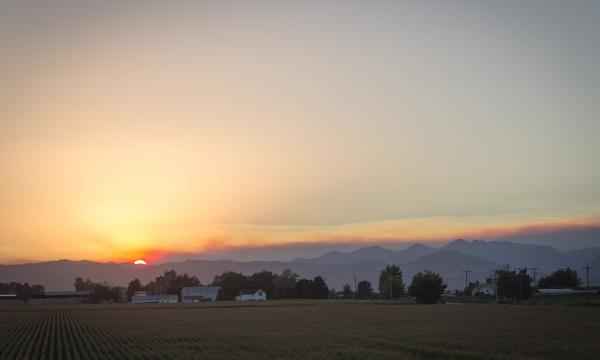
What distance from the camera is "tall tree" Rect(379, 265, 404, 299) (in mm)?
173125

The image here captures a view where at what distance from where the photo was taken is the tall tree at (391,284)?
173125mm

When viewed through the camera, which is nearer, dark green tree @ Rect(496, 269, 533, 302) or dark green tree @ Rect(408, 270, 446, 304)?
dark green tree @ Rect(408, 270, 446, 304)

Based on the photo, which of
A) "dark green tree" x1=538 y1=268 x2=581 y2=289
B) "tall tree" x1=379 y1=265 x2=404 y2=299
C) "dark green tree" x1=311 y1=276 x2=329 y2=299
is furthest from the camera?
"dark green tree" x1=538 y1=268 x2=581 y2=289

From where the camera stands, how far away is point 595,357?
33.0 m

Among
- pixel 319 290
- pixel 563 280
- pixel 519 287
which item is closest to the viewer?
pixel 519 287

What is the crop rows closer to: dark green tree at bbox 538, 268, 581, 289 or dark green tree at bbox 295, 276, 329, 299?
dark green tree at bbox 295, 276, 329, 299

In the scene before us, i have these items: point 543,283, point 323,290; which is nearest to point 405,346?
point 323,290

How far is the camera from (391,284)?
6590 inches

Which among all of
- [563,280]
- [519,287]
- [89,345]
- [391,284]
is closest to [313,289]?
[391,284]

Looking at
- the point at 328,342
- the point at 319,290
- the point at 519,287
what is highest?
the point at 519,287

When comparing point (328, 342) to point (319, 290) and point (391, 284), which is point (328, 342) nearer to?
point (391, 284)

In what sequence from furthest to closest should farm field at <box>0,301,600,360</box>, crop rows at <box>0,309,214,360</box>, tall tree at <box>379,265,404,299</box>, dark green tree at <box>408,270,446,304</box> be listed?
tall tree at <box>379,265,404,299</box>
dark green tree at <box>408,270,446,304</box>
crop rows at <box>0,309,214,360</box>
farm field at <box>0,301,600,360</box>

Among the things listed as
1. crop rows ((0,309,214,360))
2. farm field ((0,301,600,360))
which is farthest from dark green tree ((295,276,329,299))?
crop rows ((0,309,214,360))

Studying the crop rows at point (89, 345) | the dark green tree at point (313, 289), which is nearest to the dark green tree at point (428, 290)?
the dark green tree at point (313, 289)
